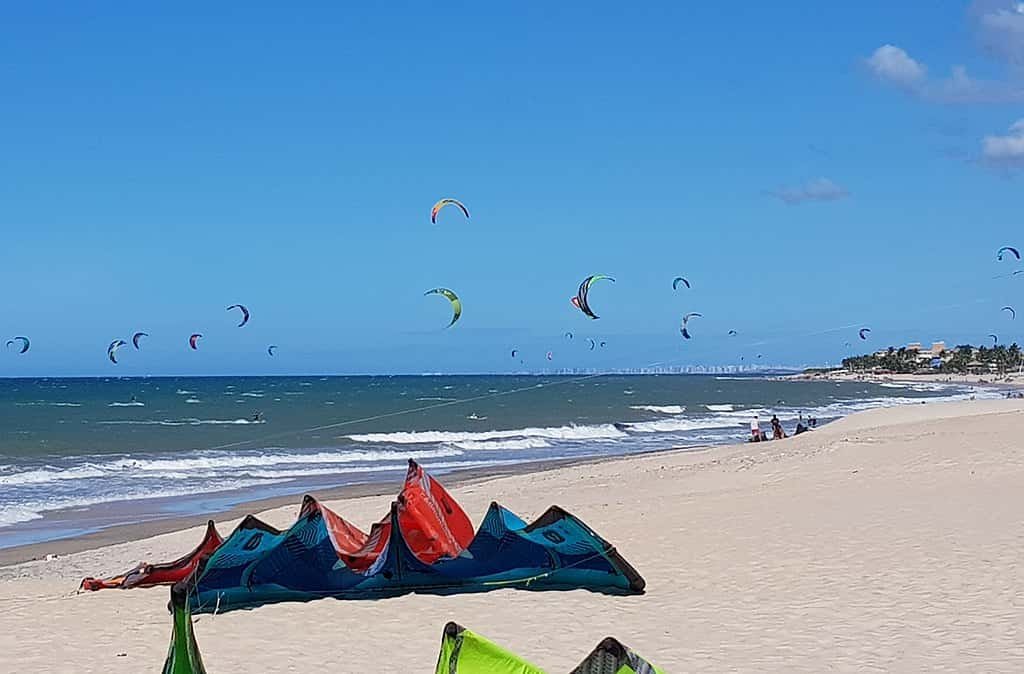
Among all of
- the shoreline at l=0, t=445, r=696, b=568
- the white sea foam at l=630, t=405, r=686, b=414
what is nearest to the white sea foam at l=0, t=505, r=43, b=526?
the shoreline at l=0, t=445, r=696, b=568

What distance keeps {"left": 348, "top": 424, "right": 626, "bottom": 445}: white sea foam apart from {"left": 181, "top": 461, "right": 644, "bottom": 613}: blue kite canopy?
25.3m

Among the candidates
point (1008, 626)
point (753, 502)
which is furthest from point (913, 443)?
point (1008, 626)

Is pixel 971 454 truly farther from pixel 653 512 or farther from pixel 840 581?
pixel 840 581

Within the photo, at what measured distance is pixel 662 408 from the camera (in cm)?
5762

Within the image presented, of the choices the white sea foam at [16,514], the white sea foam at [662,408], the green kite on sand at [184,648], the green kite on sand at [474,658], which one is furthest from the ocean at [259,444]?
the green kite on sand at [474,658]

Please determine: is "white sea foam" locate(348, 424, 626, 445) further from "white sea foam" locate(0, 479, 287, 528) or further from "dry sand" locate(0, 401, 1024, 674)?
"dry sand" locate(0, 401, 1024, 674)

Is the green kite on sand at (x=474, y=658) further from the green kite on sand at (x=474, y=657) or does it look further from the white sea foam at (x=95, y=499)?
the white sea foam at (x=95, y=499)

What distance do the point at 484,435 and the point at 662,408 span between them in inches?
868

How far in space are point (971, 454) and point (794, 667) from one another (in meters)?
9.76

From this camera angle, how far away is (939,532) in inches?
394

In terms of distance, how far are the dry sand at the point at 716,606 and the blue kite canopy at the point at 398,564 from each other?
0.63 feet

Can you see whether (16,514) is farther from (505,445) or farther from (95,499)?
(505,445)

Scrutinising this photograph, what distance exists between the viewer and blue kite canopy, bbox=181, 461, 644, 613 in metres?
8.55

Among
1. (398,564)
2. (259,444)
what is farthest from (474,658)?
(259,444)
